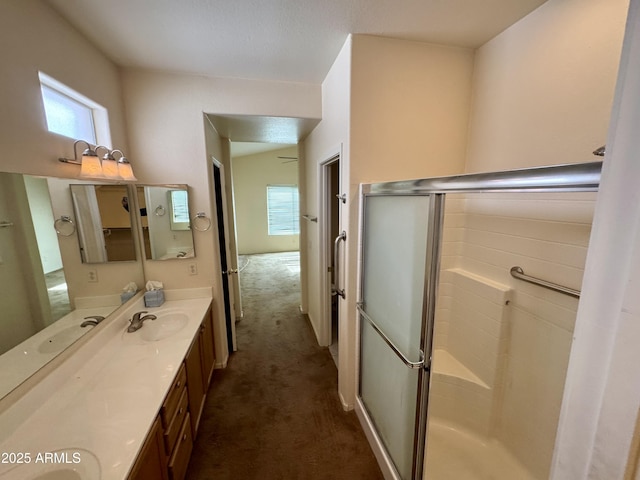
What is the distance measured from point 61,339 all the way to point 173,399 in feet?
2.18

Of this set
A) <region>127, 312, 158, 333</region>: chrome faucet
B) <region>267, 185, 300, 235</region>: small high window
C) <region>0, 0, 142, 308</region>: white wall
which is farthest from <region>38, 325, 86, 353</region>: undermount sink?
<region>267, 185, 300, 235</region>: small high window

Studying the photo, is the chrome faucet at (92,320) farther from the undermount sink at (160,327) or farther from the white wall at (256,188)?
the white wall at (256,188)

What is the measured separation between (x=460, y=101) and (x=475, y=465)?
8.02ft

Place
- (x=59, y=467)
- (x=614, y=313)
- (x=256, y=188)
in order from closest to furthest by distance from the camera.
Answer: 1. (x=614, y=313)
2. (x=59, y=467)
3. (x=256, y=188)

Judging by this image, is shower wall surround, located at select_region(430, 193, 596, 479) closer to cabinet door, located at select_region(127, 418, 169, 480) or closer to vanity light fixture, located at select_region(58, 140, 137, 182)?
cabinet door, located at select_region(127, 418, 169, 480)

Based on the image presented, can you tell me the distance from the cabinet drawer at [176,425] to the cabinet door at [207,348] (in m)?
0.47

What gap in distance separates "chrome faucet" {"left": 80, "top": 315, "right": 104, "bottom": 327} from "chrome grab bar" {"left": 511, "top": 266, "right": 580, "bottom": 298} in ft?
8.59

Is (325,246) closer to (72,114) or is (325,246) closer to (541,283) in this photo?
(541,283)

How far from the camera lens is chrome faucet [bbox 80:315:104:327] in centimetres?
151

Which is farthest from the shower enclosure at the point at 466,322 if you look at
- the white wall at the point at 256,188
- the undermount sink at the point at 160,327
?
the white wall at the point at 256,188

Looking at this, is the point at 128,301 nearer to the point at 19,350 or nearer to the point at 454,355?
the point at 19,350

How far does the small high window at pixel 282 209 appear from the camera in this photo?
763cm

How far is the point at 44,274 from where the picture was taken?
4.11 feet

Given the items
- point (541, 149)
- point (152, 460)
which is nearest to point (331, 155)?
point (541, 149)
